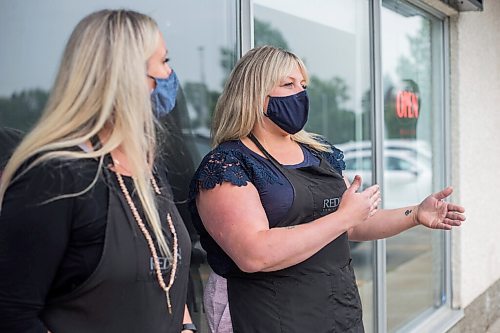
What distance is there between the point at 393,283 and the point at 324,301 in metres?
2.69

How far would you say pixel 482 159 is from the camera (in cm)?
606

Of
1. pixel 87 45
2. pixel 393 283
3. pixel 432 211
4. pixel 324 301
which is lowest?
pixel 393 283

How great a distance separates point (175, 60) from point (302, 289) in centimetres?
112

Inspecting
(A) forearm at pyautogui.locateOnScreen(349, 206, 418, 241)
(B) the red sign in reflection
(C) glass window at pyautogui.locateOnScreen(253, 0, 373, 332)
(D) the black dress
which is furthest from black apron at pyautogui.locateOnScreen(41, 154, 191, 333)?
(B) the red sign in reflection

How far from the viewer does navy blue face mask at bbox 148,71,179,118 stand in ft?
5.77

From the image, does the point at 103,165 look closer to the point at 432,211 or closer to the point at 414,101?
the point at 432,211

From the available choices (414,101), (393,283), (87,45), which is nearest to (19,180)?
(87,45)

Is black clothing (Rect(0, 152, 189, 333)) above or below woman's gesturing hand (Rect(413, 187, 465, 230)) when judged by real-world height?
above

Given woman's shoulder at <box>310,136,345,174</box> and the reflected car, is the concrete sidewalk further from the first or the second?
woman's shoulder at <box>310,136,345,174</box>

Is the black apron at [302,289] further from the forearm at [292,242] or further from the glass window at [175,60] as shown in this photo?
the glass window at [175,60]

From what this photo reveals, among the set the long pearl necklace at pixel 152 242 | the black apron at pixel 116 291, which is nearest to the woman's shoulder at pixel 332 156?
the long pearl necklace at pixel 152 242

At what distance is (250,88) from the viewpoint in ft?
7.84

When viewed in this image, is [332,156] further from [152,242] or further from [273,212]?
[152,242]

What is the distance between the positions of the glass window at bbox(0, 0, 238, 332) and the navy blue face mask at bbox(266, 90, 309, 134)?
1.22ft
